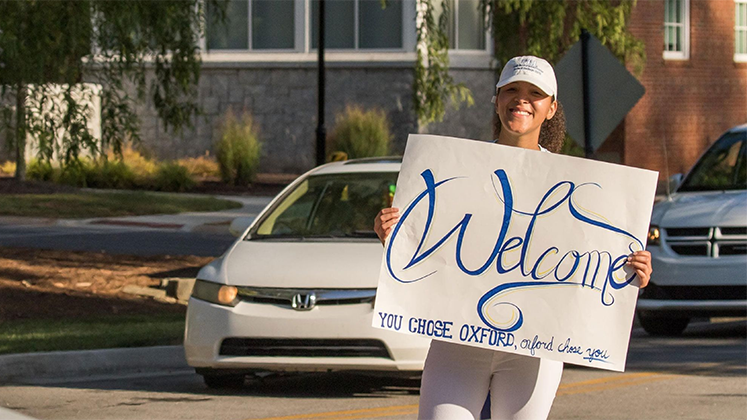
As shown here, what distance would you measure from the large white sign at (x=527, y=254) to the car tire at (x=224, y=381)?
4.62 meters

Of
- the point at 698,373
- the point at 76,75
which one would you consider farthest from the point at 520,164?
the point at 76,75

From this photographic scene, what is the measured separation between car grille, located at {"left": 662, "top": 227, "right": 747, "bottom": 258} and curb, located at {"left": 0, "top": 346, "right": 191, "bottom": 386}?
14.3ft

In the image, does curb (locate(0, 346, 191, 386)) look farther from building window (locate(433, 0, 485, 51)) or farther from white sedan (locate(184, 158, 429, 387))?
building window (locate(433, 0, 485, 51))

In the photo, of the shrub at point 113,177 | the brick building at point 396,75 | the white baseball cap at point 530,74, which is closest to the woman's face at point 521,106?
the white baseball cap at point 530,74

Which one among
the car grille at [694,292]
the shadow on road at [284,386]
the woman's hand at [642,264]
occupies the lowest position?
the shadow on road at [284,386]

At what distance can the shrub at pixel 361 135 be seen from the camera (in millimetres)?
28688

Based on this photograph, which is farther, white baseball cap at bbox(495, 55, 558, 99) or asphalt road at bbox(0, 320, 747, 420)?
asphalt road at bbox(0, 320, 747, 420)

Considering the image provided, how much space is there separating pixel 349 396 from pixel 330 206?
64.5 inches

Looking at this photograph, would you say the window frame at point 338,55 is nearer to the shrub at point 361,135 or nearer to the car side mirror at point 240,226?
the shrub at point 361,135

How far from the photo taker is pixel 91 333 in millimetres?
11086

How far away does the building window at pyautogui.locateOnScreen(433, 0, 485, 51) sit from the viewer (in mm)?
30000

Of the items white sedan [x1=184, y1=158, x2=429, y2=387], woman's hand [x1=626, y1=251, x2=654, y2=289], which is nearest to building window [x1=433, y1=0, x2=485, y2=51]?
white sedan [x1=184, y1=158, x2=429, y2=387]

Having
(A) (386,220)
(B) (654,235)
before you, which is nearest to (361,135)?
(B) (654,235)

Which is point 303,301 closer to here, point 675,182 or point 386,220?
point 386,220
